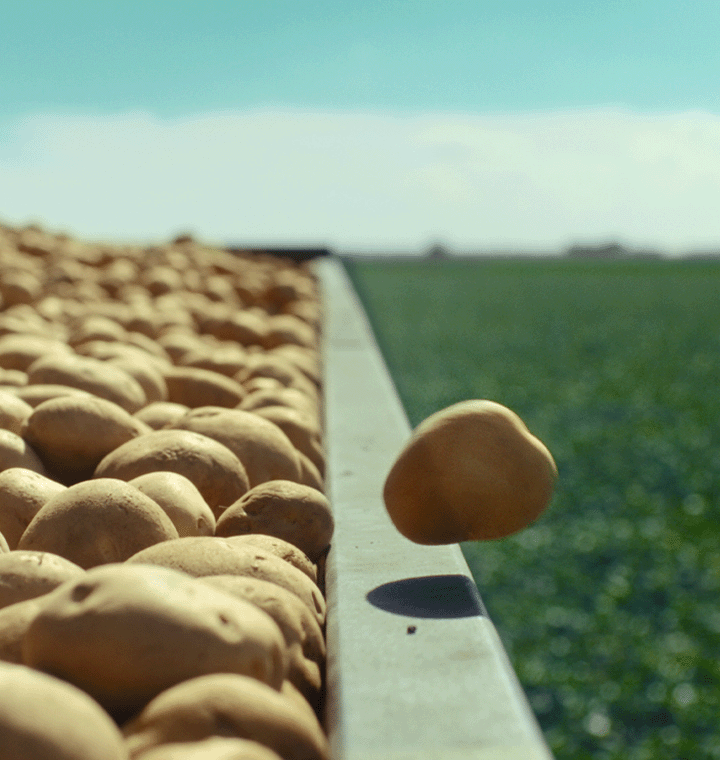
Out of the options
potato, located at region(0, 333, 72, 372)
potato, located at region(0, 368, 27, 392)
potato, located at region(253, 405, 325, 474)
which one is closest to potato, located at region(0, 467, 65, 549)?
potato, located at region(253, 405, 325, 474)

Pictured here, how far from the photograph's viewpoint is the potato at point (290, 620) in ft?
3.43

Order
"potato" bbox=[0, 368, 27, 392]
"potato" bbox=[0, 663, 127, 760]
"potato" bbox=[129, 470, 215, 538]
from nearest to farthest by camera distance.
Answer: "potato" bbox=[0, 663, 127, 760] → "potato" bbox=[129, 470, 215, 538] → "potato" bbox=[0, 368, 27, 392]

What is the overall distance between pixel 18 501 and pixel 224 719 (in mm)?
692

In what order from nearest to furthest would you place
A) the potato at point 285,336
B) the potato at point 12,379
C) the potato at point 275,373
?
1. the potato at point 12,379
2. the potato at point 275,373
3. the potato at point 285,336

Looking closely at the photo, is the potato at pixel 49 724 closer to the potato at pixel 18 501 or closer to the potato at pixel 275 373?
the potato at pixel 18 501

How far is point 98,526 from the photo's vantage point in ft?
4.01

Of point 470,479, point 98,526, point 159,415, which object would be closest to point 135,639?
point 98,526

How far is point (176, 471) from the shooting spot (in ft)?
4.95

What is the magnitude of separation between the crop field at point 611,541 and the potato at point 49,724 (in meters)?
2.50

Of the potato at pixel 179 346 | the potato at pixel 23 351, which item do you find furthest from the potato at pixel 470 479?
the potato at pixel 179 346

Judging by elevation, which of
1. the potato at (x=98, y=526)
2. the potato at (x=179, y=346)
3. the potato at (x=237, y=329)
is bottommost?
the potato at (x=237, y=329)

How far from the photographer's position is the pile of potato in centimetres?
81

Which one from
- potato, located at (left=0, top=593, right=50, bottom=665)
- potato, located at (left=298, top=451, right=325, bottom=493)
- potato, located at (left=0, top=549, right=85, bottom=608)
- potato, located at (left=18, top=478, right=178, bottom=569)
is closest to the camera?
potato, located at (left=0, top=593, right=50, bottom=665)

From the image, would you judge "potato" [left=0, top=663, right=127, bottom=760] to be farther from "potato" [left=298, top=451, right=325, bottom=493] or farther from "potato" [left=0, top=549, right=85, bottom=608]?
"potato" [left=298, top=451, right=325, bottom=493]
